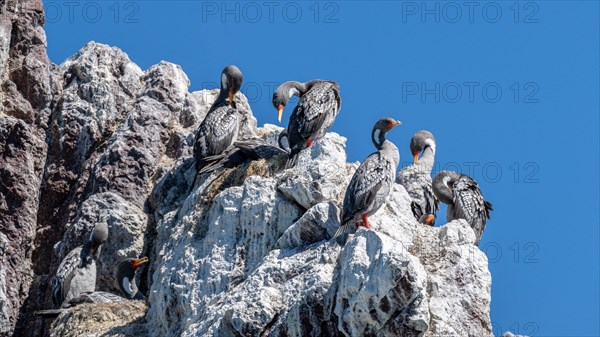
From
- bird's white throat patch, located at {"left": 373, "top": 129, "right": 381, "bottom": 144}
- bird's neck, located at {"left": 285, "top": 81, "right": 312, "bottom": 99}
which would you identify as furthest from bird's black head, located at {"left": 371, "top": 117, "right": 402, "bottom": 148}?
bird's neck, located at {"left": 285, "top": 81, "right": 312, "bottom": 99}

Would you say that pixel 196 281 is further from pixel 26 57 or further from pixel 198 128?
pixel 26 57

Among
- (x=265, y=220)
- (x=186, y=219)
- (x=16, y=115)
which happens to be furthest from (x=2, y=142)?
(x=265, y=220)

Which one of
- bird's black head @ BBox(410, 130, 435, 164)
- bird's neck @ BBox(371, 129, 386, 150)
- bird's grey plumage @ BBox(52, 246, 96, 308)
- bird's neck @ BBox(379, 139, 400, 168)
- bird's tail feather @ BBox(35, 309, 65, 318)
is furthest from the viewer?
bird's black head @ BBox(410, 130, 435, 164)

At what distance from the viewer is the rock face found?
1930cm

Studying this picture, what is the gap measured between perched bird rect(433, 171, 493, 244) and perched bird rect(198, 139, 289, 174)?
108 inches

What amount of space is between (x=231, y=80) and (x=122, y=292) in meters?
4.44

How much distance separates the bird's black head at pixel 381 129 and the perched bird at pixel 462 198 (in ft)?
6.40

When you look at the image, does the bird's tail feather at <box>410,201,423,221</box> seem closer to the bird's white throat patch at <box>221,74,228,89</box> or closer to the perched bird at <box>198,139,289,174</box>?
the perched bird at <box>198,139,289,174</box>

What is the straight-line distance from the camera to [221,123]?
996 inches

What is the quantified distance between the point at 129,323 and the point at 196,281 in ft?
5.23

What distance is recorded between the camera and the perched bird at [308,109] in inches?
906

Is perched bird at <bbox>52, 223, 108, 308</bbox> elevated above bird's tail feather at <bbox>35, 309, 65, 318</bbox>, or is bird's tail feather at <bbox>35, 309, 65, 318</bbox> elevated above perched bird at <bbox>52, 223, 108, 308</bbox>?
perched bird at <bbox>52, 223, 108, 308</bbox>

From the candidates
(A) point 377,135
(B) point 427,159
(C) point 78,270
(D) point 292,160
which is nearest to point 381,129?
(A) point 377,135

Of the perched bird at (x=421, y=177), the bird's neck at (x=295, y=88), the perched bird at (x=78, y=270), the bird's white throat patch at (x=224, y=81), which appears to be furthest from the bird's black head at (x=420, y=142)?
the perched bird at (x=78, y=270)
